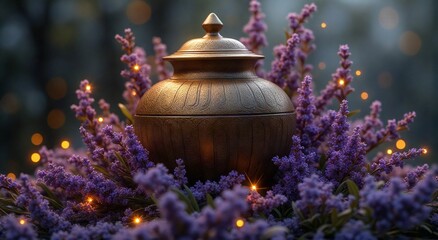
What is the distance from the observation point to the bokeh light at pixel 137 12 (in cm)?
496

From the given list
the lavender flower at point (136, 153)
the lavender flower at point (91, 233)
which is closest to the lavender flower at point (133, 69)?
the lavender flower at point (136, 153)

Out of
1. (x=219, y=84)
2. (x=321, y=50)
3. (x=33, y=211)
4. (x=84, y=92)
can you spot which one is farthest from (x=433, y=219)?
(x=321, y=50)

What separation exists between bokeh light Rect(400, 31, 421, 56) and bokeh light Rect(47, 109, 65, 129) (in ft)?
10.0

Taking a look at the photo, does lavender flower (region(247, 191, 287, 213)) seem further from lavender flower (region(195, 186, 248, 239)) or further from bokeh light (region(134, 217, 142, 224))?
lavender flower (region(195, 186, 248, 239))

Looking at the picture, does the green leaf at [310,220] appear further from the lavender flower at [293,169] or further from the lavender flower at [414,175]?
the lavender flower at [414,175]

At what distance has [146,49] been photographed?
4.84 meters

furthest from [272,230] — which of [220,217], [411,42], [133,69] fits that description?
[411,42]

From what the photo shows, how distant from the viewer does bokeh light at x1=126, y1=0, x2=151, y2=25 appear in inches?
195

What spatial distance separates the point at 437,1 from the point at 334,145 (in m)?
3.47

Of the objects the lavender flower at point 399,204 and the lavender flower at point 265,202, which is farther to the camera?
the lavender flower at point 265,202

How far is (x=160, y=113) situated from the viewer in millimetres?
2250

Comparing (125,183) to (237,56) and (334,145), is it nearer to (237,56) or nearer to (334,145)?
(237,56)

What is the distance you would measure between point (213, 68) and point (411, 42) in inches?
138

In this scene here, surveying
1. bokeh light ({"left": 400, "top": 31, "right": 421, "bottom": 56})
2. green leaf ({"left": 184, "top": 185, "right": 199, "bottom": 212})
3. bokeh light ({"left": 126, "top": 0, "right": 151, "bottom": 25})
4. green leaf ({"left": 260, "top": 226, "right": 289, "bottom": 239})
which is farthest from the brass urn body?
bokeh light ({"left": 400, "top": 31, "right": 421, "bottom": 56})
